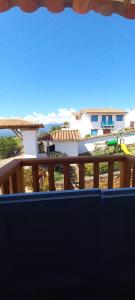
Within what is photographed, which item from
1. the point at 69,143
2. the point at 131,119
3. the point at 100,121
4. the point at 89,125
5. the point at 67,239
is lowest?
the point at 67,239

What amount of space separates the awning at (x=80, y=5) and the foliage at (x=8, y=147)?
38.9ft

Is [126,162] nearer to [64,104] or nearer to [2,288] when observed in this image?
[2,288]

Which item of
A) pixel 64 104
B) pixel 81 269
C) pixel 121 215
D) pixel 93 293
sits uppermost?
pixel 64 104

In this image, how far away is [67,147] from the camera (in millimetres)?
12359

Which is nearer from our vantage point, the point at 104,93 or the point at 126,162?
the point at 126,162

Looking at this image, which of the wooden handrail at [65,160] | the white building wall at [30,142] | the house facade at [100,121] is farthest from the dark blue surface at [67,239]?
the house facade at [100,121]

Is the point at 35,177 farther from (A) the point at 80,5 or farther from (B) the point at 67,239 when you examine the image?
(A) the point at 80,5

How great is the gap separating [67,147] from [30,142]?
3.41 metres

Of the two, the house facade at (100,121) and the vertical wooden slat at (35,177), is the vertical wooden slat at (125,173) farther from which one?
the house facade at (100,121)

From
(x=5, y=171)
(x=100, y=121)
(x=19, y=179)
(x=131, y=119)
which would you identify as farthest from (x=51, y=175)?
(x=131, y=119)

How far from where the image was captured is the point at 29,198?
74cm

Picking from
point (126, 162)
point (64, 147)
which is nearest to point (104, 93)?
point (64, 147)

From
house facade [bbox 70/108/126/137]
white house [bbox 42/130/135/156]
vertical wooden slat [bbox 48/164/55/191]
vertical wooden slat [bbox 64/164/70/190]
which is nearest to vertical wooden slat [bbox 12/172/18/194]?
vertical wooden slat [bbox 48/164/55/191]

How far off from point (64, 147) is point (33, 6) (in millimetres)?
10885
